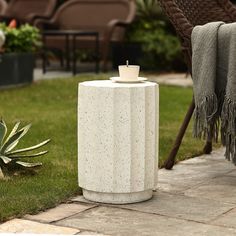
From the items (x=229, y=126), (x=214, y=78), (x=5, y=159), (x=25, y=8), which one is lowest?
(x=5, y=159)

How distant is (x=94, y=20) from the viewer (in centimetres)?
1189

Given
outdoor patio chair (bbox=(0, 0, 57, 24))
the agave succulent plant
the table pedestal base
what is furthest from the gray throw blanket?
outdoor patio chair (bbox=(0, 0, 57, 24))

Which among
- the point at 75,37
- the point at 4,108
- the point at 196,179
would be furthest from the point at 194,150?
the point at 75,37

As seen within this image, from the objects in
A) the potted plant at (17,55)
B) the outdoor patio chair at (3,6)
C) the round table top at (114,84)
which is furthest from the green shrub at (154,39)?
the round table top at (114,84)

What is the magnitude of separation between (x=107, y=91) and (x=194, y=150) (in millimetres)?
1763

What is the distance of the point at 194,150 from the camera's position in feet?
18.3

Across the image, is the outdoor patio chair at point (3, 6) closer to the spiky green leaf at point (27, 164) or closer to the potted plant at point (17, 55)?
the potted plant at point (17, 55)

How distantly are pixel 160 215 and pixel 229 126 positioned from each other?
0.82 metres

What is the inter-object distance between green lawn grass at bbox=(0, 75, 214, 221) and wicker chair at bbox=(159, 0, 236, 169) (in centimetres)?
26

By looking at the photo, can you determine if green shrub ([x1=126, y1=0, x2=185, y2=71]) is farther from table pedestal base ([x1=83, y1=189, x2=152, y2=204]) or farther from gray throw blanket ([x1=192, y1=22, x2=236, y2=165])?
table pedestal base ([x1=83, y1=189, x2=152, y2=204])

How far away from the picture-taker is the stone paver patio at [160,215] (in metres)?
3.60

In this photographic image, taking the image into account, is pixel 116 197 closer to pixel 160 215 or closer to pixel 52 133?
pixel 160 215

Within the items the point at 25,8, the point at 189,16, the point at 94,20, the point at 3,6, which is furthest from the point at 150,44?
the point at 189,16

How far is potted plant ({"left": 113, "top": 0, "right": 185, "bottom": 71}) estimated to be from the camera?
1104 cm
